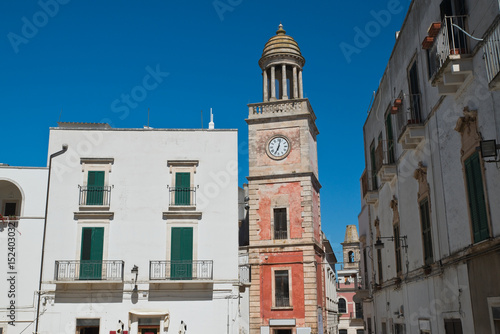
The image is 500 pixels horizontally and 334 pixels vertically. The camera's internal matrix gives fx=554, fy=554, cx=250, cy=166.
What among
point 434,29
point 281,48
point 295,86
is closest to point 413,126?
point 434,29

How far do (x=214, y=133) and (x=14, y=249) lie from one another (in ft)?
34.8

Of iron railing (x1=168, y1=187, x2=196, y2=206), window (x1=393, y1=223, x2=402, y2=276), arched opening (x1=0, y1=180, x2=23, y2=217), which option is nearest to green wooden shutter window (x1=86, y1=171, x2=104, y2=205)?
iron railing (x1=168, y1=187, x2=196, y2=206)

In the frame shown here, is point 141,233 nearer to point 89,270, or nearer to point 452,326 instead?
point 89,270

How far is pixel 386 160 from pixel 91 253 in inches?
551

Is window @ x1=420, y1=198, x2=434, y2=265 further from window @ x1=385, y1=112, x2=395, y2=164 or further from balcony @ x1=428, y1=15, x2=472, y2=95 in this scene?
balcony @ x1=428, y1=15, x2=472, y2=95

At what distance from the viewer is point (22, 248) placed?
25078mm

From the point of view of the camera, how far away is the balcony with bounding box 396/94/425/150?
46.9ft

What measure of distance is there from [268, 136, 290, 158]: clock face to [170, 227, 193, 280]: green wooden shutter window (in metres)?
12.5

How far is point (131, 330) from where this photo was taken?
24203 millimetres

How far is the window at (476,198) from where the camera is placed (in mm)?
10273

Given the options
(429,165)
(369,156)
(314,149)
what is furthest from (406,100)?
(314,149)

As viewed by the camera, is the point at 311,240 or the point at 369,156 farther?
the point at 311,240

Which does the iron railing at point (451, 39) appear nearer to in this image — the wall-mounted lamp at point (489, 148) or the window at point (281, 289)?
the wall-mounted lamp at point (489, 148)

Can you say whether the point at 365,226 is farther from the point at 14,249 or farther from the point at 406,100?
the point at 14,249
